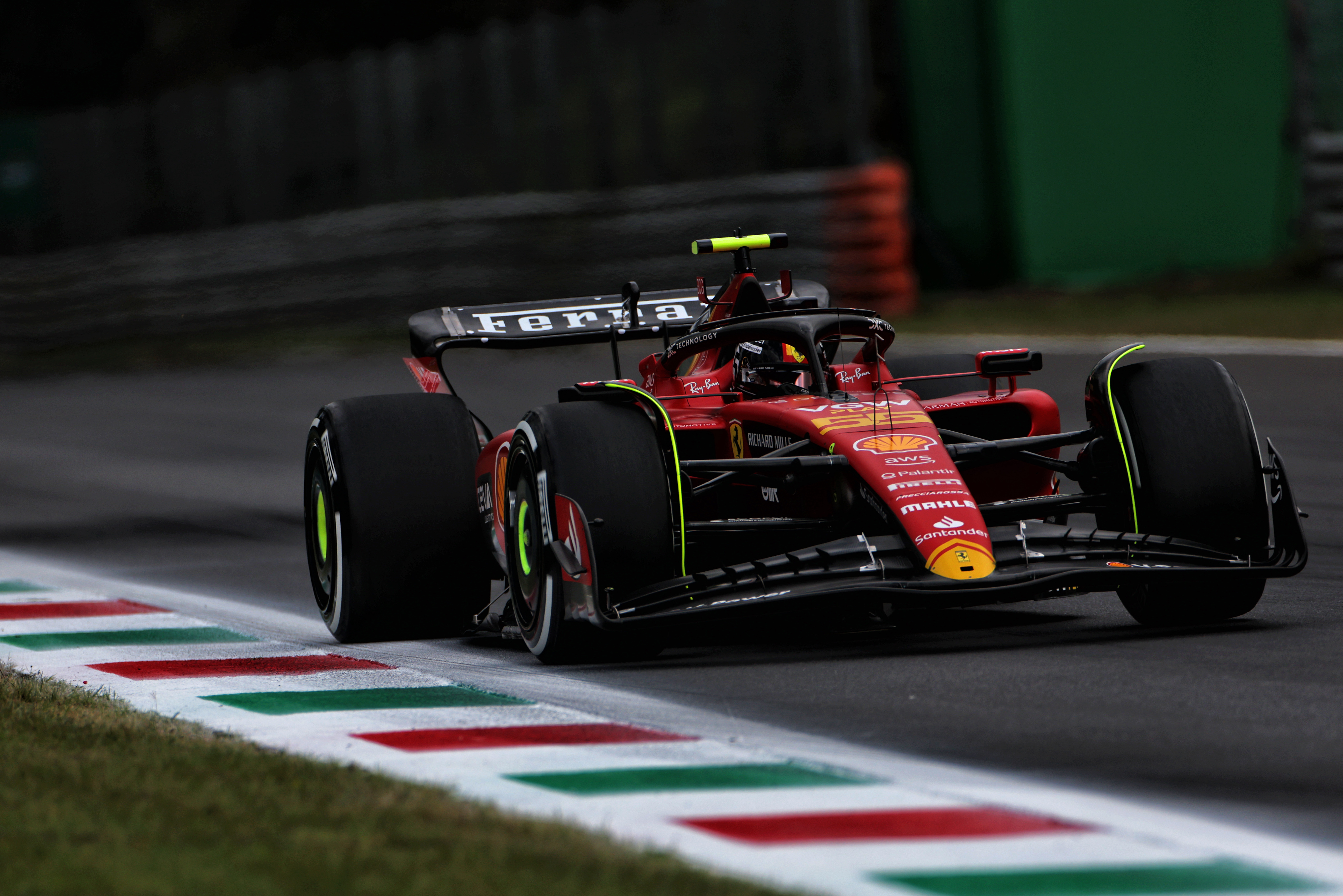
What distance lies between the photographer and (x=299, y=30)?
36.3 meters

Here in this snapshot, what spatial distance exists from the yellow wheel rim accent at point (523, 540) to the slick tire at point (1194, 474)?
2025 millimetres

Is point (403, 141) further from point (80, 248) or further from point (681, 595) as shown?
point (681, 595)

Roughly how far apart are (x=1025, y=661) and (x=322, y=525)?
10.2ft

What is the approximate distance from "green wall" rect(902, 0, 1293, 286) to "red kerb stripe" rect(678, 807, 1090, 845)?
57.8 feet

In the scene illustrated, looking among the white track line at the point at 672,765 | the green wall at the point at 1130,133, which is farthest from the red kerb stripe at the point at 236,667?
the green wall at the point at 1130,133

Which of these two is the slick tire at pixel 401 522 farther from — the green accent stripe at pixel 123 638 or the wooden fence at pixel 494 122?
the wooden fence at pixel 494 122

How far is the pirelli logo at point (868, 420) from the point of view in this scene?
7523 mm

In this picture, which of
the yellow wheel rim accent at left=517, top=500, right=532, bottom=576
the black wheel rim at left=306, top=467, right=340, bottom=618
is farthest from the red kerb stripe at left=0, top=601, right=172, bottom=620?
the yellow wheel rim accent at left=517, top=500, right=532, bottom=576

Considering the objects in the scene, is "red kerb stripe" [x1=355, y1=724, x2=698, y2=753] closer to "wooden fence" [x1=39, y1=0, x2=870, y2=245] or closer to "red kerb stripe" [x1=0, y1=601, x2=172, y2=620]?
"red kerb stripe" [x1=0, y1=601, x2=172, y2=620]

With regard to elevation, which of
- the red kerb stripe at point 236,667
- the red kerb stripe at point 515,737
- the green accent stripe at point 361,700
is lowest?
the red kerb stripe at point 236,667

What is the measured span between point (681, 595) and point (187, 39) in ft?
104

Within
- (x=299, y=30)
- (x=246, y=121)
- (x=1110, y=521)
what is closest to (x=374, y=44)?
(x=299, y=30)

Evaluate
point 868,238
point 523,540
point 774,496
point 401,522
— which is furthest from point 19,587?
point 868,238

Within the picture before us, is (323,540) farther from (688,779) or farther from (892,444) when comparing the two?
(688,779)
